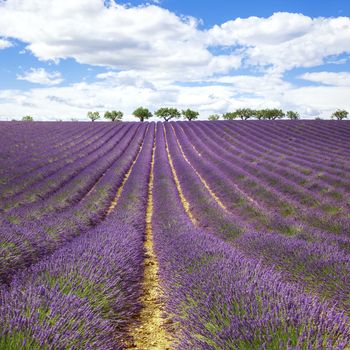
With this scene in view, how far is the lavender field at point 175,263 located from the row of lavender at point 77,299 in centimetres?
1

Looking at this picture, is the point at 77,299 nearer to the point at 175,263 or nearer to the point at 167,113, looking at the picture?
the point at 175,263

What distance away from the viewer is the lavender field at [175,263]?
7.92 ft

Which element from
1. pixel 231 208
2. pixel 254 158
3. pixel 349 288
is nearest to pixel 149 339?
pixel 349 288

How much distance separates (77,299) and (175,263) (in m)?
1.76

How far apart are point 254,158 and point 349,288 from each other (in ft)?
47.5

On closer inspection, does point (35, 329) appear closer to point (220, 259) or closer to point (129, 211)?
point (220, 259)

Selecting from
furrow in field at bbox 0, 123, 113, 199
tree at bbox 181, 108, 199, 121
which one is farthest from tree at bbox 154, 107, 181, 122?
furrow in field at bbox 0, 123, 113, 199

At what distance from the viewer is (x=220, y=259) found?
426 centimetres

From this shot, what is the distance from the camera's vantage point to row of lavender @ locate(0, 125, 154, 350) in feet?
7.61

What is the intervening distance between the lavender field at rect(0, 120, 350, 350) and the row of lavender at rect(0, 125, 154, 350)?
0.05 ft

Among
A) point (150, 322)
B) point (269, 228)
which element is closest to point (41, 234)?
point (150, 322)

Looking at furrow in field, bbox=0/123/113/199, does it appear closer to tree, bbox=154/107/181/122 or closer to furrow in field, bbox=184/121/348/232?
furrow in field, bbox=184/121/348/232

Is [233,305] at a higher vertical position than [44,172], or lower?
higher

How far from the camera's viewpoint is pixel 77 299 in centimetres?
295
